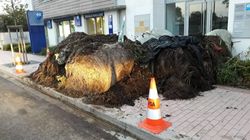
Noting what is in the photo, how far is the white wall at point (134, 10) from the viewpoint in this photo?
10.5m

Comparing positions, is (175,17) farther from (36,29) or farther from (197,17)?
(36,29)

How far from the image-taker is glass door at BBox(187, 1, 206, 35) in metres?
9.40

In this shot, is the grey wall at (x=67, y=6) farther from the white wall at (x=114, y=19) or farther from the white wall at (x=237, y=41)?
the white wall at (x=237, y=41)

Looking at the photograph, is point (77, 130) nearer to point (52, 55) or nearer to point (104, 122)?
point (104, 122)

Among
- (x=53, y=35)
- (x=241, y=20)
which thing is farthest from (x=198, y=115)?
(x=53, y=35)

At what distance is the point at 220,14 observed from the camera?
8.87 metres

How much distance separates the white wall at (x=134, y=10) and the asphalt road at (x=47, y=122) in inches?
261

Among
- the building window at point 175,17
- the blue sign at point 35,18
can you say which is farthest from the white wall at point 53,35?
the building window at point 175,17

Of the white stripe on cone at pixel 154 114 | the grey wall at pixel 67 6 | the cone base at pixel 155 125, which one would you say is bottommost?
the cone base at pixel 155 125

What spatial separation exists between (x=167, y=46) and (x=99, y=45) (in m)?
1.87

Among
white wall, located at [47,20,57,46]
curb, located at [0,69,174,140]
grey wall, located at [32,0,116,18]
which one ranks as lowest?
curb, located at [0,69,174,140]

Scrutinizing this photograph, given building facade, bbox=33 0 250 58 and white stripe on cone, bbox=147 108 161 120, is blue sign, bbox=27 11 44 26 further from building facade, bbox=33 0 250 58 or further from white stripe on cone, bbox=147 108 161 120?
white stripe on cone, bbox=147 108 161 120

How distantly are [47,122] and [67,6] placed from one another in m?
13.1

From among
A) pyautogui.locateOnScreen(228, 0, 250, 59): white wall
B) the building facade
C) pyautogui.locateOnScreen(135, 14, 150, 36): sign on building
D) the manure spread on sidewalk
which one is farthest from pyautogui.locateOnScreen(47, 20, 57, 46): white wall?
pyautogui.locateOnScreen(228, 0, 250, 59): white wall
